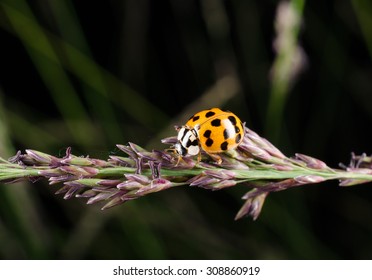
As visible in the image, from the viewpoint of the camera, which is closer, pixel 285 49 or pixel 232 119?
pixel 232 119

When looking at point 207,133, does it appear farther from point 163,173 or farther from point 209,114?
point 163,173

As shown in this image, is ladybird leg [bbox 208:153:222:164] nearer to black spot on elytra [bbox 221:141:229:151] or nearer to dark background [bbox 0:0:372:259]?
black spot on elytra [bbox 221:141:229:151]

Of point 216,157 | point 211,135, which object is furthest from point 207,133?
point 216,157

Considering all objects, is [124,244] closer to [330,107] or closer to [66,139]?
[66,139]

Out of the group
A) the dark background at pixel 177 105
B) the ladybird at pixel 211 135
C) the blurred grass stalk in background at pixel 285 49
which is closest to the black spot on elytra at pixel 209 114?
the ladybird at pixel 211 135

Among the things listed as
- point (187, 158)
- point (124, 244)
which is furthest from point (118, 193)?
point (124, 244)

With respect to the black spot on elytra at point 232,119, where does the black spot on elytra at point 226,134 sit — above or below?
below

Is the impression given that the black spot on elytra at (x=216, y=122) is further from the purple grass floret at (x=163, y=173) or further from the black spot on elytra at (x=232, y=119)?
the purple grass floret at (x=163, y=173)
